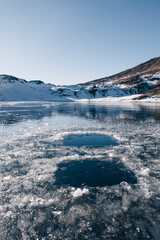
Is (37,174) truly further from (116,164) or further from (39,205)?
(116,164)

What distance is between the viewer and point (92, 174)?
5.96 meters

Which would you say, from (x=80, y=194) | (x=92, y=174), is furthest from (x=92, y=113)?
(x=80, y=194)

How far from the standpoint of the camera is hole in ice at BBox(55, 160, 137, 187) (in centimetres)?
542

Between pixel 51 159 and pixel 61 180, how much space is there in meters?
2.13

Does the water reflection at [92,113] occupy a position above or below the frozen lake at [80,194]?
above

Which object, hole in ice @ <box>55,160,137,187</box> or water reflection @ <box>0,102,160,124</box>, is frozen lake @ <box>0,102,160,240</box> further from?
water reflection @ <box>0,102,160,124</box>

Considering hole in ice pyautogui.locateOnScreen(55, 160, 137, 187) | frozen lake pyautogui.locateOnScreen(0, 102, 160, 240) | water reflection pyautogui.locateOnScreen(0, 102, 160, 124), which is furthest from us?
water reflection pyautogui.locateOnScreen(0, 102, 160, 124)

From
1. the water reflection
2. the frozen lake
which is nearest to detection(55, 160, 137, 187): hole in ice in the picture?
the frozen lake

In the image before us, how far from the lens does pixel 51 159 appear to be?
7539mm

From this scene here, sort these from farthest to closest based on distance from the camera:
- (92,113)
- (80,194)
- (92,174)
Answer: (92,113), (92,174), (80,194)

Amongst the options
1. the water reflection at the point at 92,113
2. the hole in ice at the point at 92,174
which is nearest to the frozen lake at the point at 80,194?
the hole in ice at the point at 92,174

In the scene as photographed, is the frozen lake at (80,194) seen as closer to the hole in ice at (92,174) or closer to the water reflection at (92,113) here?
the hole in ice at (92,174)

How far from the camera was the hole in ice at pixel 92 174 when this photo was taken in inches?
213

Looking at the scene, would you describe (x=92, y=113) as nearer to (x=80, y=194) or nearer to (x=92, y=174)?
(x=92, y=174)
